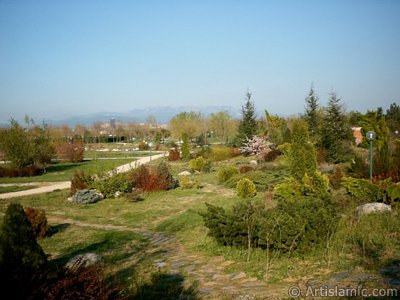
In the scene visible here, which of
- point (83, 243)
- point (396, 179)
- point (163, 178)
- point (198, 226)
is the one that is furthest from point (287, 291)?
point (163, 178)

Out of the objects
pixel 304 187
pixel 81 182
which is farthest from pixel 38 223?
pixel 304 187

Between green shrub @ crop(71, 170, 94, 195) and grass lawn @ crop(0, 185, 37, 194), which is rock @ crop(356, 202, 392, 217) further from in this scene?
grass lawn @ crop(0, 185, 37, 194)

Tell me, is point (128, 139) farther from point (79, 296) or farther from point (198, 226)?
point (79, 296)

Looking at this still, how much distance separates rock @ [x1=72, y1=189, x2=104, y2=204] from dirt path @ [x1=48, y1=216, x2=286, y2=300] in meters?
6.58

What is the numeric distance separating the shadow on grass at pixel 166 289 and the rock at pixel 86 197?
936 centimetres

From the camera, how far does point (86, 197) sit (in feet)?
47.8

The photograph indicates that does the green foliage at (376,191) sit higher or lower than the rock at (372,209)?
higher

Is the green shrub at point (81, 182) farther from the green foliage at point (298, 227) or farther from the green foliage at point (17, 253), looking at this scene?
the green foliage at point (17, 253)

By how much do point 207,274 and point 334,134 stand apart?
17456 millimetres

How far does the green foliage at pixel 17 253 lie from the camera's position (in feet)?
10.6

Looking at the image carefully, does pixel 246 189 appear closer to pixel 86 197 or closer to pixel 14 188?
pixel 86 197

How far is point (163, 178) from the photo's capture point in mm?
16719

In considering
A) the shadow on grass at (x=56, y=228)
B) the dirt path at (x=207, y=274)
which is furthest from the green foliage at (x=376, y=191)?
the shadow on grass at (x=56, y=228)

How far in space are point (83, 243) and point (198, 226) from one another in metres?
2.97
